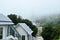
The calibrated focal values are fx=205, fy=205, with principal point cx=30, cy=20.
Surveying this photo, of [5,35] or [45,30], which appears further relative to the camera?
[45,30]

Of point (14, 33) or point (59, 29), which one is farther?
point (59, 29)

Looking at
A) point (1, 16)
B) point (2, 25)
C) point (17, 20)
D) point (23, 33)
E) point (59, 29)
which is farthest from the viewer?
point (17, 20)

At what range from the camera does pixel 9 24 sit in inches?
844

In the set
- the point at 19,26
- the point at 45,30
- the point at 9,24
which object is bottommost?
the point at 45,30

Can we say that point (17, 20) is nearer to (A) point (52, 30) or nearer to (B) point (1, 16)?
(A) point (52, 30)

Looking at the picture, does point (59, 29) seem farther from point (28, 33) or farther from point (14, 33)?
point (14, 33)

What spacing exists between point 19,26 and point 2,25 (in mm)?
8576

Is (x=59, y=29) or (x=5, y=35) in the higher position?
(x=5, y=35)

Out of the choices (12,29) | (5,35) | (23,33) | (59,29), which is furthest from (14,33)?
(59,29)

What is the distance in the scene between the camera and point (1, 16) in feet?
73.8

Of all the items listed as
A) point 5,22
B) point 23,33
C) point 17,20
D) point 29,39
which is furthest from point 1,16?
point 17,20

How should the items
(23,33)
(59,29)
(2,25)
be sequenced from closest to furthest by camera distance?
(2,25), (23,33), (59,29)

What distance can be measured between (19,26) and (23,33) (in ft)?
4.02

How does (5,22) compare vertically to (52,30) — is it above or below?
above
